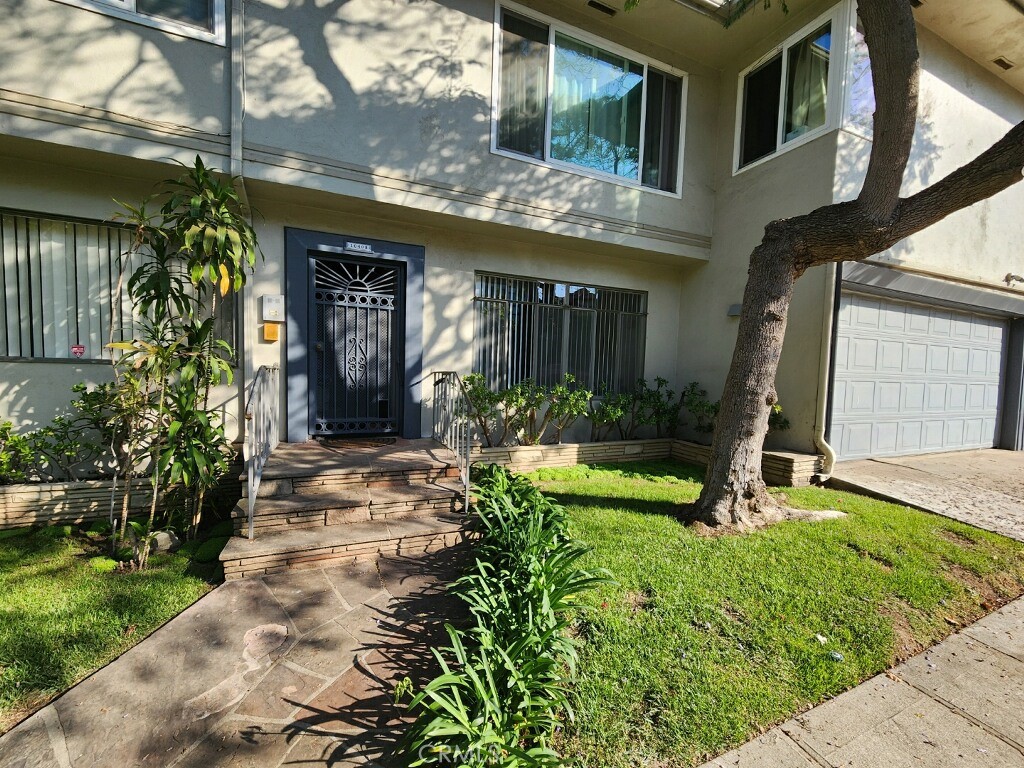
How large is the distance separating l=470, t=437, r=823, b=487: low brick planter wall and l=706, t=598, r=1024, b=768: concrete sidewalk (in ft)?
10.0

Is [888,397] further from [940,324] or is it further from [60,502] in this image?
[60,502]

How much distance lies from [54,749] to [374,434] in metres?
3.90

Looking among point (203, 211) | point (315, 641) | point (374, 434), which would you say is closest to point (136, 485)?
point (374, 434)

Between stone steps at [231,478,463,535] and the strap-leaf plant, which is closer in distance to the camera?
the strap-leaf plant

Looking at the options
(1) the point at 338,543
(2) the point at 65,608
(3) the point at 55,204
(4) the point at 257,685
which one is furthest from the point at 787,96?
(2) the point at 65,608

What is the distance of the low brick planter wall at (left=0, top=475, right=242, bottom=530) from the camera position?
3.92 m

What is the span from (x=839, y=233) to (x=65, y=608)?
250 inches

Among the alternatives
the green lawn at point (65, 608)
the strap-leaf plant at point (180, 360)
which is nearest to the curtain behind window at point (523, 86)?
the strap-leaf plant at point (180, 360)

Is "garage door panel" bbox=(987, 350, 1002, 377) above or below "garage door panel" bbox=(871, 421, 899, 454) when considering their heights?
above

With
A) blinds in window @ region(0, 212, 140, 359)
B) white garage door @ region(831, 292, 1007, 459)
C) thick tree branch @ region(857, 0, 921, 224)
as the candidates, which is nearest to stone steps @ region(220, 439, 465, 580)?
blinds in window @ region(0, 212, 140, 359)

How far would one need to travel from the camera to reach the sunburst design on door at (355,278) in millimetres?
5352

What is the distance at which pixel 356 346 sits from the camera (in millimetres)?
5527

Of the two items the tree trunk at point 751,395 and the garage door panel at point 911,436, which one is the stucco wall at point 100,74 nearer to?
Result: the tree trunk at point 751,395

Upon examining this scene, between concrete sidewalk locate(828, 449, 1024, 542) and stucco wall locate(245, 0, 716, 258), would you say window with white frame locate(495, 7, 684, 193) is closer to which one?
stucco wall locate(245, 0, 716, 258)
